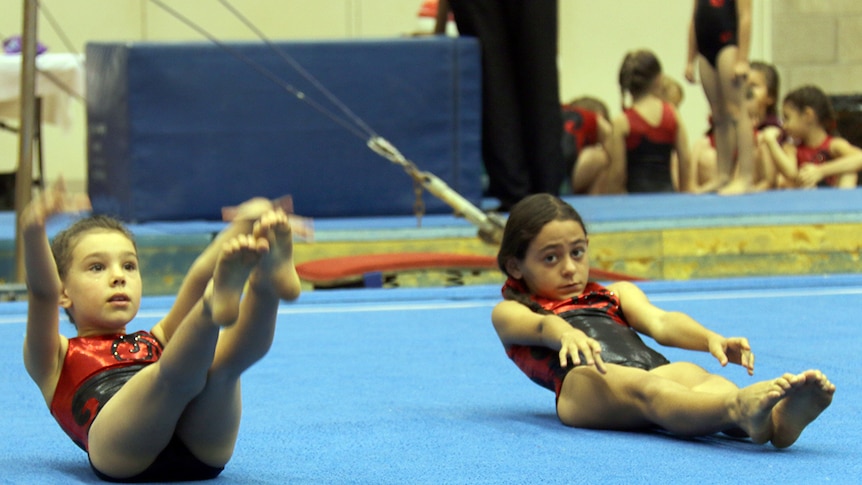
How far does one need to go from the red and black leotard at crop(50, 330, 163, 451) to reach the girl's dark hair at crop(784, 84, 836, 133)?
5.50 m

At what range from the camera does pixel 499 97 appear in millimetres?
5816

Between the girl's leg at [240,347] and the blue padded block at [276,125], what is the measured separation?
3721mm

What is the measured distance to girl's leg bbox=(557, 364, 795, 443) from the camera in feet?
6.51

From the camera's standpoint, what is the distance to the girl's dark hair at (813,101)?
22.4ft

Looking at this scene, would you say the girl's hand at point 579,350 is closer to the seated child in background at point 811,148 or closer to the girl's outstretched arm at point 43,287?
the girl's outstretched arm at point 43,287

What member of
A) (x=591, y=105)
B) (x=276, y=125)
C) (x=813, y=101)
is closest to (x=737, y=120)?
(x=813, y=101)

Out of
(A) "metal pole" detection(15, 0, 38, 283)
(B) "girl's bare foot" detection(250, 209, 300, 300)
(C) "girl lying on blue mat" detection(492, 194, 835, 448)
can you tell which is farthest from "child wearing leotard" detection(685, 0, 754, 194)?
(B) "girl's bare foot" detection(250, 209, 300, 300)

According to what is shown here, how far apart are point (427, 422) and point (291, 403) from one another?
0.38m

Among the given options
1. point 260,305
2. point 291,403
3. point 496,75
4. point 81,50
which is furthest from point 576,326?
point 81,50

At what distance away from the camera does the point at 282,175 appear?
5.71m

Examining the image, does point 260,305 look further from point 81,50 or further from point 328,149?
point 81,50

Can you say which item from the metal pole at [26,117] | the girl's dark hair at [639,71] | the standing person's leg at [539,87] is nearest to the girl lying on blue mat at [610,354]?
the metal pole at [26,117]

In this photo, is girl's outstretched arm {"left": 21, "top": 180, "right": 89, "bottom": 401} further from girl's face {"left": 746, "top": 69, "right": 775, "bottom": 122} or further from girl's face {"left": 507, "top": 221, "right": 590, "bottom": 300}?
girl's face {"left": 746, "top": 69, "right": 775, "bottom": 122}

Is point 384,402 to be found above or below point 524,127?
below
